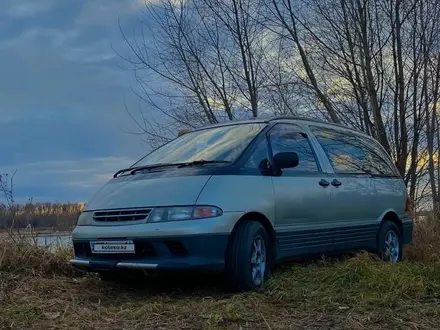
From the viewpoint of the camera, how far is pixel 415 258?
8.18 metres

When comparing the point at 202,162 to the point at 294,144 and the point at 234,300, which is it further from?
the point at 234,300

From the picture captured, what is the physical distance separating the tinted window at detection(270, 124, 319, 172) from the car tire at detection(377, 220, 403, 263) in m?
1.60

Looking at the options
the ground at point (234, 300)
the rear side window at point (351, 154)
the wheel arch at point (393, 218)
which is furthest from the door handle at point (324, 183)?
the wheel arch at point (393, 218)

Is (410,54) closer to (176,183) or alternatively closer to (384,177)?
(384,177)

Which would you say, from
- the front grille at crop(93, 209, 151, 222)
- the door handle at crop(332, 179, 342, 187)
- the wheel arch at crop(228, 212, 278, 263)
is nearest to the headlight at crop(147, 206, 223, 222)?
the front grille at crop(93, 209, 151, 222)

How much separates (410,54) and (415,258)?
6185mm

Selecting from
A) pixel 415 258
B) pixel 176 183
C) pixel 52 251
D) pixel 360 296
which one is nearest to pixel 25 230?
pixel 52 251

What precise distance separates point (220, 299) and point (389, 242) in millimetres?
3463

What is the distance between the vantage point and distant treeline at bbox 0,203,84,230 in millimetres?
7422

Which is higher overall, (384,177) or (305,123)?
(305,123)

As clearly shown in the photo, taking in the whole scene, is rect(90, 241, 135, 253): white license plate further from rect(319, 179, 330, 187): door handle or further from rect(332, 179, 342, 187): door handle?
rect(332, 179, 342, 187): door handle

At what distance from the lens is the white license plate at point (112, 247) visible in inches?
204

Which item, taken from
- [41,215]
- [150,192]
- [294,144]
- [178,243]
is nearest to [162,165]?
[150,192]

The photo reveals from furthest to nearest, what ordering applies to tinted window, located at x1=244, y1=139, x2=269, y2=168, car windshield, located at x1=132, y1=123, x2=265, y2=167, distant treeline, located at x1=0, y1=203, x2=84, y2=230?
distant treeline, located at x1=0, y1=203, x2=84, y2=230
car windshield, located at x1=132, y1=123, x2=265, y2=167
tinted window, located at x1=244, y1=139, x2=269, y2=168
